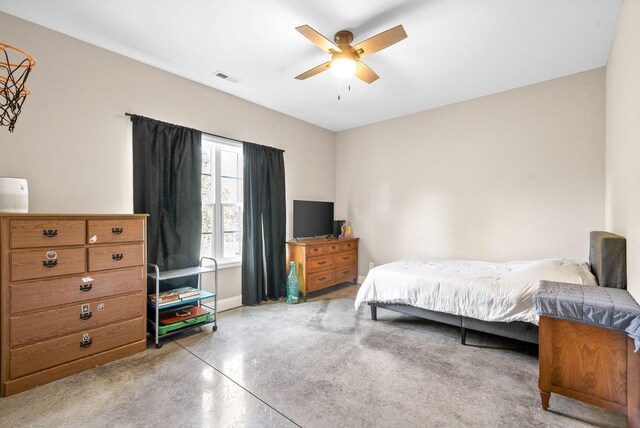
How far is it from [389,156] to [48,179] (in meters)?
4.33

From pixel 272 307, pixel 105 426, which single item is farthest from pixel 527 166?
pixel 105 426

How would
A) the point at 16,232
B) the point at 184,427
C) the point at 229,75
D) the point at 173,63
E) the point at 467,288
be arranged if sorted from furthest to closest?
the point at 229,75 < the point at 173,63 < the point at 467,288 < the point at 16,232 < the point at 184,427

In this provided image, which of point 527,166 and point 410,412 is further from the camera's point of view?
point 527,166

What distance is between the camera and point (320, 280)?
446 cm

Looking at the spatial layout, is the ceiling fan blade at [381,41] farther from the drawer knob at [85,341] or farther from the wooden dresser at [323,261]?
the drawer knob at [85,341]

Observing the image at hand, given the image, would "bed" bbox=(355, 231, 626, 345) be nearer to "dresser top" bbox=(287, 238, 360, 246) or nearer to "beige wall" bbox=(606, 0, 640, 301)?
"beige wall" bbox=(606, 0, 640, 301)

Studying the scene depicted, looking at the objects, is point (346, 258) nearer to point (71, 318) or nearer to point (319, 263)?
point (319, 263)

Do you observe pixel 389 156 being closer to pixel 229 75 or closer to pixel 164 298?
pixel 229 75

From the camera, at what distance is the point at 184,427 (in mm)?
1714

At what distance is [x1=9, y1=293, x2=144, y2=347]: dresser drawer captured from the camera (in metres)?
2.03

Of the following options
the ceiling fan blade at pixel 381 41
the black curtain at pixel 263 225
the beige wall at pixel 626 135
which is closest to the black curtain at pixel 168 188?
the black curtain at pixel 263 225

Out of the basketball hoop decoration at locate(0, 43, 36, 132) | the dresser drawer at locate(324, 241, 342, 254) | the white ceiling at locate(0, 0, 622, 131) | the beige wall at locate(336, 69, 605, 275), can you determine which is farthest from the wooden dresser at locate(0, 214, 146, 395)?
the beige wall at locate(336, 69, 605, 275)

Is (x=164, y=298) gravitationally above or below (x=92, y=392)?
above

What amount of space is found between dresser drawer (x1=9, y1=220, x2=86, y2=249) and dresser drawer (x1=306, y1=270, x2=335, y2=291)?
2.80m
